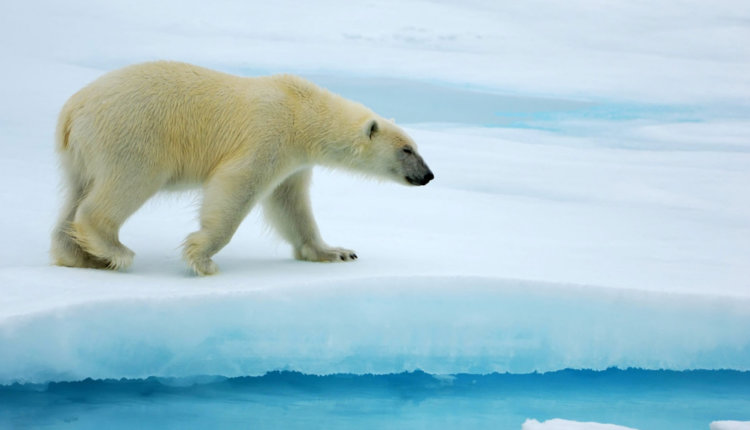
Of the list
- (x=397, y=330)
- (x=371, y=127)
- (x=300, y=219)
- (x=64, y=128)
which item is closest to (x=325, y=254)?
(x=300, y=219)

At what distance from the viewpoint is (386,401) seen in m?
3.55

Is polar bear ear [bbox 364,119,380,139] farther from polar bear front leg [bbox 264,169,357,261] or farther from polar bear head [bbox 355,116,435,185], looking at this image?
polar bear front leg [bbox 264,169,357,261]

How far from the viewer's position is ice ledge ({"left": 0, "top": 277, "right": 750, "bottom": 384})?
11.4 ft

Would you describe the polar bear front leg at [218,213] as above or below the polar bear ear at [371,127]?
below

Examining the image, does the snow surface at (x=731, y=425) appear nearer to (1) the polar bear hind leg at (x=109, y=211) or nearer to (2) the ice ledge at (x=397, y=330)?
(2) the ice ledge at (x=397, y=330)

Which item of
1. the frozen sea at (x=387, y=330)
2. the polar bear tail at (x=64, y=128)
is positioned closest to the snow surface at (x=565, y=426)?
the frozen sea at (x=387, y=330)

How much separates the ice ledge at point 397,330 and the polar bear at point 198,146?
0.56 m

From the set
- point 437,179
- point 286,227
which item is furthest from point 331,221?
point 437,179

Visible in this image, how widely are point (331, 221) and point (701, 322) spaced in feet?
8.32

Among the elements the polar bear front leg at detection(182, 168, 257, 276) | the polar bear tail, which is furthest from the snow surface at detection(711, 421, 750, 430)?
the polar bear tail

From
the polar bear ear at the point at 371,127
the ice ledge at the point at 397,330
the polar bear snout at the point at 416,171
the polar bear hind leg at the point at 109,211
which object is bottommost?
the ice ledge at the point at 397,330

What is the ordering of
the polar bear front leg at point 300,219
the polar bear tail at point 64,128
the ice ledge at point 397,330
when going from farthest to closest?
1. the polar bear front leg at point 300,219
2. the polar bear tail at point 64,128
3. the ice ledge at point 397,330

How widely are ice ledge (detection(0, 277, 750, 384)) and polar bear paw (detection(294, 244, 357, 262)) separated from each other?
0.60m

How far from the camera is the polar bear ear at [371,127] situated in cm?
414
